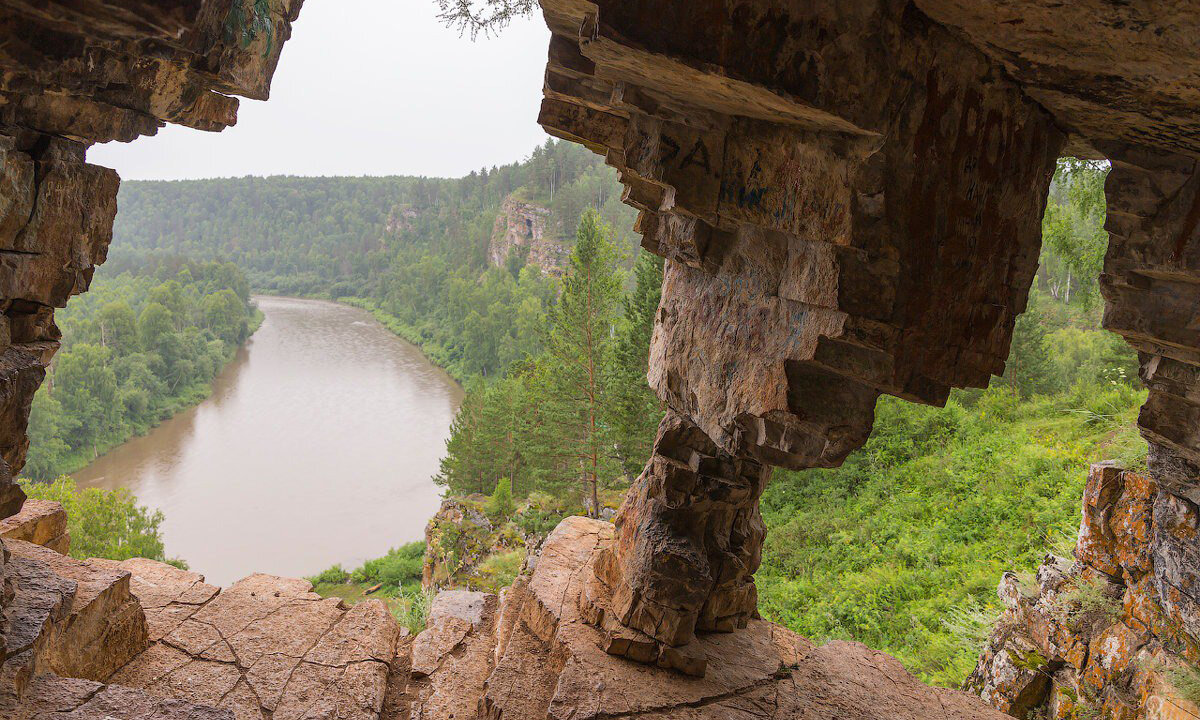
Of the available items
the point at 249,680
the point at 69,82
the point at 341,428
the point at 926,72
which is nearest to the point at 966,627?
the point at 926,72

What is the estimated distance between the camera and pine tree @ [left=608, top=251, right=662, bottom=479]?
1798cm

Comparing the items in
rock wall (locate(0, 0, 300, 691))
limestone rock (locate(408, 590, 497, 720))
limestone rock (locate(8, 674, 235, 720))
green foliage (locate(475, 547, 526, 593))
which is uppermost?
rock wall (locate(0, 0, 300, 691))

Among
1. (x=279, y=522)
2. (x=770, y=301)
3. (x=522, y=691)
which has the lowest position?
(x=279, y=522)

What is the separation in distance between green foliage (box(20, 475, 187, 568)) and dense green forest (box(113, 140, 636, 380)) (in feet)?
60.0

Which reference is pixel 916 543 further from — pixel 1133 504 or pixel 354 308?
pixel 354 308

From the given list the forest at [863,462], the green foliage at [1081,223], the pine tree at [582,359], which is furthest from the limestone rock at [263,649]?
the green foliage at [1081,223]

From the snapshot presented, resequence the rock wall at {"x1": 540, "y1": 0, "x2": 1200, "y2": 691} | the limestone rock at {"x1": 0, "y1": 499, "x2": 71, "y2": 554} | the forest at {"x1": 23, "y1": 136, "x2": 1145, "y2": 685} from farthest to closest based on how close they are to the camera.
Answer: the forest at {"x1": 23, "y1": 136, "x2": 1145, "y2": 685} < the limestone rock at {"x1": 0, "y1": 499, "x2": 71, "y2": 554} < the rock wall at {"x1": 540, "y1": 0, "x2": 1200, "y2": 691}

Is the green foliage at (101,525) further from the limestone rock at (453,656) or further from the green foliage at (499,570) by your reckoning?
the limestone rock at (453,656)

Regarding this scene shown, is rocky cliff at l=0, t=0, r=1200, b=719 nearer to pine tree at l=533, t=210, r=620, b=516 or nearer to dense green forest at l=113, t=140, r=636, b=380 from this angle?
pine tree at l=533, t=210, r=620, b=516

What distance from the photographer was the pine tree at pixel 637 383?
18.0 metres

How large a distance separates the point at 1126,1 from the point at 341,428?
1680 inches

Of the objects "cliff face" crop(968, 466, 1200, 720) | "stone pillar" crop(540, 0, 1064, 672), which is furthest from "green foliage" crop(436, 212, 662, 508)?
"stone pillar" crop(540, 0, 1064, 672)

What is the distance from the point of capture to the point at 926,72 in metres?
4.54

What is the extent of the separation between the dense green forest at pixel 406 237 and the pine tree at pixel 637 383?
11.1 ft
